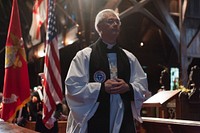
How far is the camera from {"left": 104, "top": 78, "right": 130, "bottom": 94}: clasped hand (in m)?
2.41

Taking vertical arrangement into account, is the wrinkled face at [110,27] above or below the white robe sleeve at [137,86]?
Result: above

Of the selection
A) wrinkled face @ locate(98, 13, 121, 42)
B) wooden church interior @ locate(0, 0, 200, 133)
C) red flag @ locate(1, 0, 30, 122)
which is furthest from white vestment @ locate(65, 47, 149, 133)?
red flag @ locate(1, 0, 30, 122)

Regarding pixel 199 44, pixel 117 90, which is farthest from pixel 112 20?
pixel 199 44

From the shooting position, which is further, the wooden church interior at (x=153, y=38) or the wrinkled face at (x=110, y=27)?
the wooden church interior at (x=153, y=38)

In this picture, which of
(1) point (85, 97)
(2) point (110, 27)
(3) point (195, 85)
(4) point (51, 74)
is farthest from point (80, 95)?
(4) point (51, 74)

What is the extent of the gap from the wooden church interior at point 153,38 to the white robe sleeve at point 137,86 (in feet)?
2.92

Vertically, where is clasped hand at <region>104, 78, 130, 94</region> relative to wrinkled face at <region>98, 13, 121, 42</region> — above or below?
below

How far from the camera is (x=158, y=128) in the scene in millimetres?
4188

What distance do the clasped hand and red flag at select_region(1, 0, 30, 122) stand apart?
93.6 inches

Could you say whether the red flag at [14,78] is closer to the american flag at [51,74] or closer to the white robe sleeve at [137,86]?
the american flag at [51,74]

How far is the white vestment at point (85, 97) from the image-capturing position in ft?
8.00

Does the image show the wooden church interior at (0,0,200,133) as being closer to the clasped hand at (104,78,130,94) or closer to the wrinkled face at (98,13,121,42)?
the clasped hand at (104,78,130,94)

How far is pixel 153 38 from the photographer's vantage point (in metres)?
14.7

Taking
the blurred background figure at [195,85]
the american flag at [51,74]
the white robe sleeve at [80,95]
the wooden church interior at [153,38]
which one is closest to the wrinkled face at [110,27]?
the white robe sleeve at [80,95]
